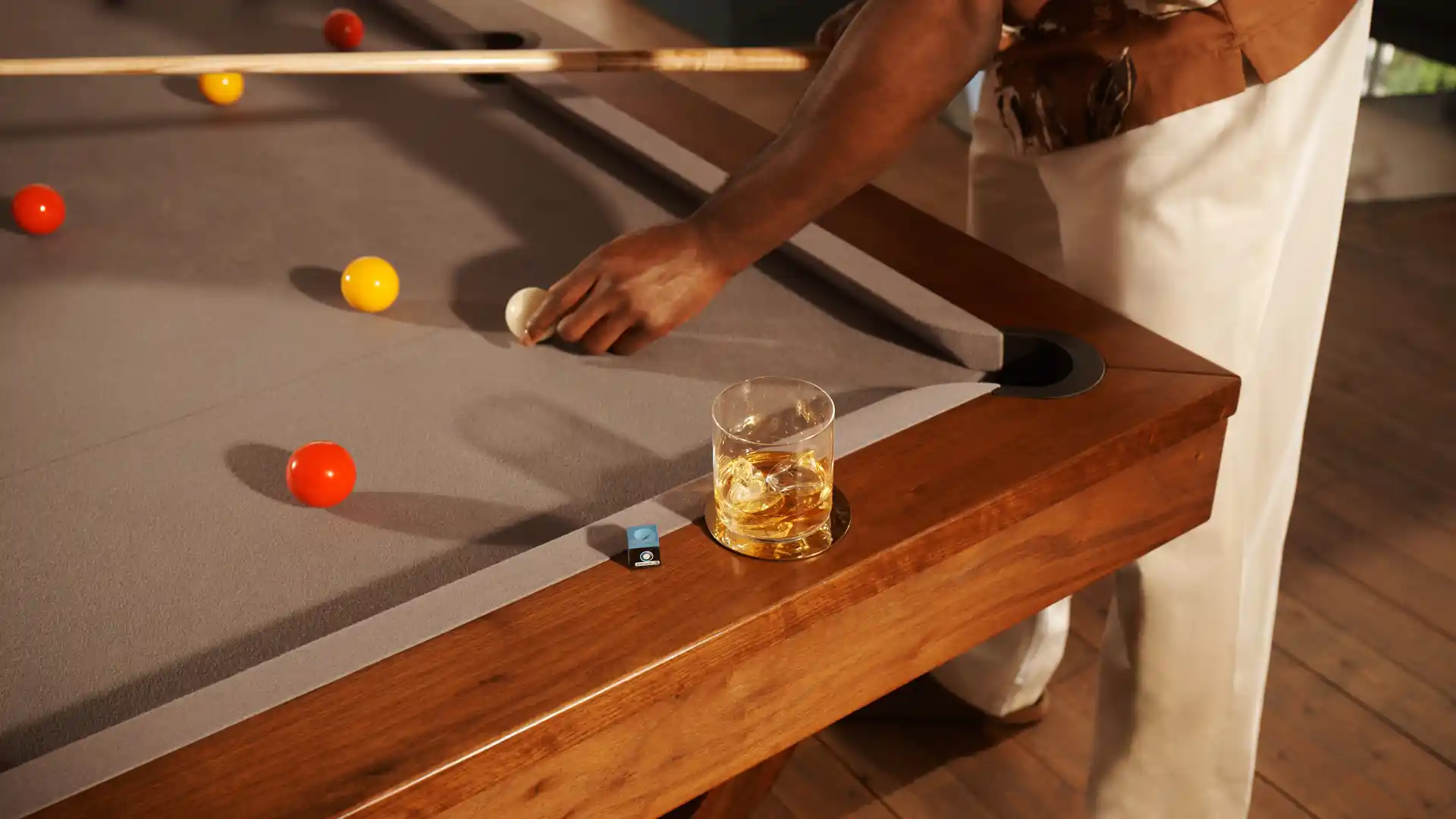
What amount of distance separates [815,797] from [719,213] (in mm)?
878

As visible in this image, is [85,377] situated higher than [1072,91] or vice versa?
[1072,91]

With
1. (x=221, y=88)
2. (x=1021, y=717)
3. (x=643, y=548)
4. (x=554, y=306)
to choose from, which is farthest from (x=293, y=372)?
(x=1021, y=717)

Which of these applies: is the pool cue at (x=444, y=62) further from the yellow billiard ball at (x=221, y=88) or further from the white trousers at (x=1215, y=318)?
the white trousers at (x=1215, y=318)

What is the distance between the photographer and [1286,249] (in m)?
1.47

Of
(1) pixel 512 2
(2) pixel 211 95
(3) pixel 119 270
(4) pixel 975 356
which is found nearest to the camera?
(4) pixel 975 356

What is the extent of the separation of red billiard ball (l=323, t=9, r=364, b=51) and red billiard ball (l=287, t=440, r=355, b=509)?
3.52 feet

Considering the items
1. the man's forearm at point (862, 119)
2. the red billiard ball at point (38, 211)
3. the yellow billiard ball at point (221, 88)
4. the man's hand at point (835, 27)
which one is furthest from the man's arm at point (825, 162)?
the yellow billiard ball at point (221, 88)

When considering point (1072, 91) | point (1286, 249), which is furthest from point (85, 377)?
point (1286, 249)

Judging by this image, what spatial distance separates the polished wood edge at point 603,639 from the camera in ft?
2.57

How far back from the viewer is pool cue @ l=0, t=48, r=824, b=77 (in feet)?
4.90

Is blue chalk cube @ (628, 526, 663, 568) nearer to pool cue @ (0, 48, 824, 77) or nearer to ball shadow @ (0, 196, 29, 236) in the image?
pool cue @ (0, 48, 824, 77)

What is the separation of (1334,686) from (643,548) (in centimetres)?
137

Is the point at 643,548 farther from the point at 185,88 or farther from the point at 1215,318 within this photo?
the point at 185,88

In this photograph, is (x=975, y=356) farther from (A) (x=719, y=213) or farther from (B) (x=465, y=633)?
(B) (x=465, y=633)
